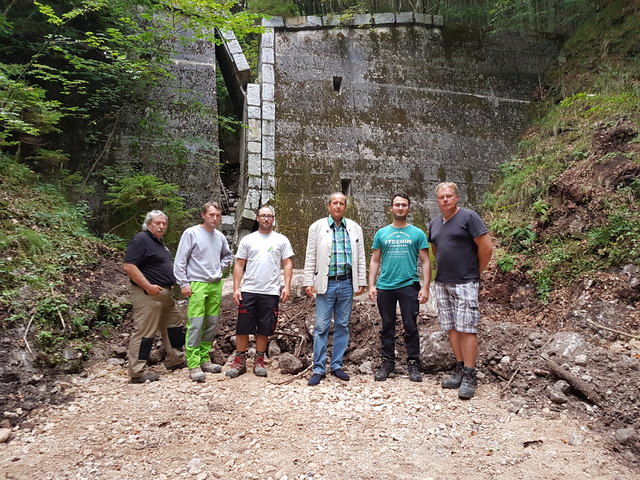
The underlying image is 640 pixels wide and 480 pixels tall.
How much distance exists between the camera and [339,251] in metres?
4.27

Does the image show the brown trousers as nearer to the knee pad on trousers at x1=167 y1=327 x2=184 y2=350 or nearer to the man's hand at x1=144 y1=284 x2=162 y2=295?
the man's hand at x1=144 y1=284 x2=162 y2=295

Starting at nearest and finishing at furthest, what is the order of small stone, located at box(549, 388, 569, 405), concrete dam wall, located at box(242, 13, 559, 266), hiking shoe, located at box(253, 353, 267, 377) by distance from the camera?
1. small stone, located at box(549, 388, 569, 405)
2. hiking shoe, located at box(253, 353, 267, 377)
3. concrete dam wall, located at box(242, 13, 559, 266)

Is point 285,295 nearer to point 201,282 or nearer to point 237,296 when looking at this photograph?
point 237,296

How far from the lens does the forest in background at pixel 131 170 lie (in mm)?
5418

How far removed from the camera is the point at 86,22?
334 inches

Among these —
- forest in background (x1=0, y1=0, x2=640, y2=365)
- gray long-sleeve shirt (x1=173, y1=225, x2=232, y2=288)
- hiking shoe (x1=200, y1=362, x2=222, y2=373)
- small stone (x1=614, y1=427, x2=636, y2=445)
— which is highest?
forest in background (x1=0, y1=0, x2=640, y2=365)

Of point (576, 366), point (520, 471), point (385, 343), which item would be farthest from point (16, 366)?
point (576, 366)

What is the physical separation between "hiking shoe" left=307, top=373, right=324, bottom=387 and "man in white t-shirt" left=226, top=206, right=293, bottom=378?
0.51 metres

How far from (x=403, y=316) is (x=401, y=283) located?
322 millimetres

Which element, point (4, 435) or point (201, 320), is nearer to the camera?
point (4, 435)

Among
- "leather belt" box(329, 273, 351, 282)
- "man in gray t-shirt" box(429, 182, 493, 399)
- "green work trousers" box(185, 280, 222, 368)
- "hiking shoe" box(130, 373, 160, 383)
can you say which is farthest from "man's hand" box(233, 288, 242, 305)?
"man in gray t-shirt" box(429, 182, 493, 399)

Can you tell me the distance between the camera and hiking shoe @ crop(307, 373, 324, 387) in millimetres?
4090

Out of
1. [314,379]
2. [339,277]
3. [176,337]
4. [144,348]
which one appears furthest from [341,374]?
[144,348]

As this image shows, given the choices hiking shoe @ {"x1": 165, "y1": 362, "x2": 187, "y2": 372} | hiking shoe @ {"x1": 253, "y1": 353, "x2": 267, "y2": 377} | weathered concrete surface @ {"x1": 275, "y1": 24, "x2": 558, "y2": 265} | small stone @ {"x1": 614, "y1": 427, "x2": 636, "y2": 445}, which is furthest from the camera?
weathered concrete surface @ {"x1": 275, "y1": 24, "x2": 558, "y2": 265}
